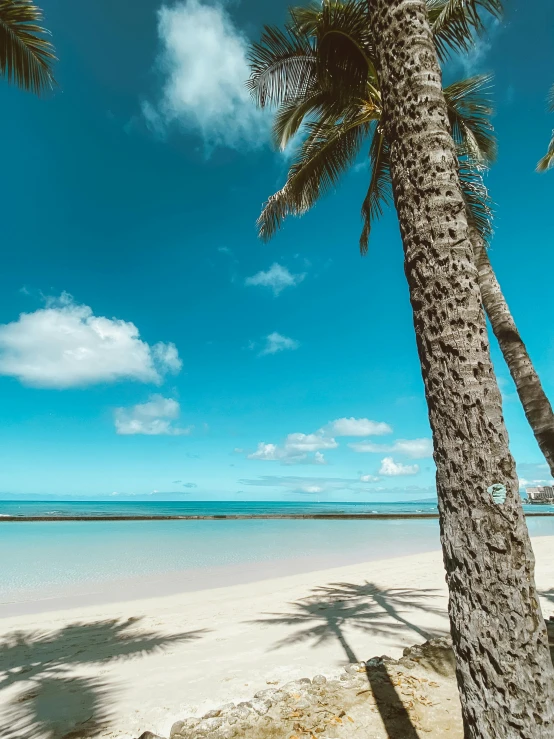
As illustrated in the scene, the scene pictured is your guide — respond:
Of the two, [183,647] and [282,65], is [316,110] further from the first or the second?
[183,647]

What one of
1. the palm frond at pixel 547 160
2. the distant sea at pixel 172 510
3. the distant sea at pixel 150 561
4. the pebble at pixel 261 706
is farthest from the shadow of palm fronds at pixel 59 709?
the distant sea at pixel 172 510

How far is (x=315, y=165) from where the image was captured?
8.16m

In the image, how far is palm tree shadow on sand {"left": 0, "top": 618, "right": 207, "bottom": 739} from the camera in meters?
4.05

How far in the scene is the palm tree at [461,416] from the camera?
1.82 meters

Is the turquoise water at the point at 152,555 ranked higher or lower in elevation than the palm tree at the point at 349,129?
lower

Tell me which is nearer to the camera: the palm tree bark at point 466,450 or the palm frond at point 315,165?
the palm tree bark at point 466,450

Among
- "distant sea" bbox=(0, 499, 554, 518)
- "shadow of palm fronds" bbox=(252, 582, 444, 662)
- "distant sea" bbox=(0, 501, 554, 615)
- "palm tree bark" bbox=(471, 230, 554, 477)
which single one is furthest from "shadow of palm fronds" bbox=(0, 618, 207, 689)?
"distant sea" bbox=(0, 499, 554, 518)

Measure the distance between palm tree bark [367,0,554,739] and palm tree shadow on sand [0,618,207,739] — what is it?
3.88 metres

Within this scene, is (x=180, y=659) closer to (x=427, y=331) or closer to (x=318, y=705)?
(x=318, y=705)

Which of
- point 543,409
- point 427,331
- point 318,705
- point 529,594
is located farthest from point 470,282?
point 543,409

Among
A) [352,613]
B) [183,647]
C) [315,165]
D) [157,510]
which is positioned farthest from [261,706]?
[157,510]

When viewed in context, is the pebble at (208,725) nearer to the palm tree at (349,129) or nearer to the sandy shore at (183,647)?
the sandy shore at (183,647)

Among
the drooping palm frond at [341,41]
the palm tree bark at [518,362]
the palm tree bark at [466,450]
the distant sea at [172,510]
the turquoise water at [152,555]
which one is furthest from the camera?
the distant sea at [172,510]

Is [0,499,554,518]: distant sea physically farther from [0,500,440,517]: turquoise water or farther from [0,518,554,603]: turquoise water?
[0,518,554,603]: turquoise water
